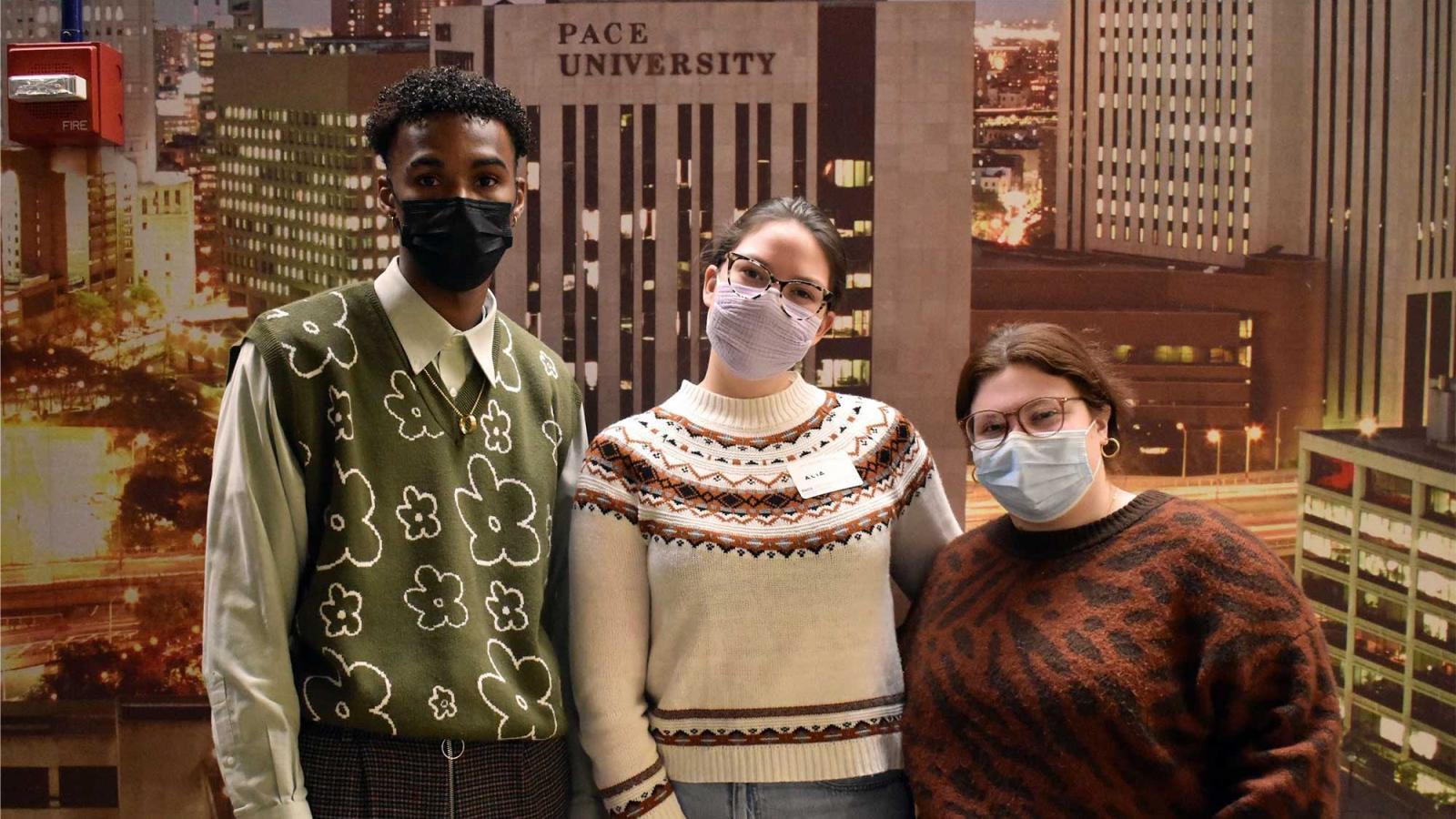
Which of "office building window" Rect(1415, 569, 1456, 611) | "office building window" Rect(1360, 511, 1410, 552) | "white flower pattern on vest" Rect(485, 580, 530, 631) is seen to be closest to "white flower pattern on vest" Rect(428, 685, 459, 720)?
"white flower pattern on vest" Rect(485, 580, 530, 631)

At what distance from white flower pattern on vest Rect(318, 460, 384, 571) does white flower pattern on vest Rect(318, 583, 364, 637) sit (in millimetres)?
40

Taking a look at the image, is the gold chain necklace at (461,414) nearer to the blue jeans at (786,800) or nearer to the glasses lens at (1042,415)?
the blue jeans at (786,800)

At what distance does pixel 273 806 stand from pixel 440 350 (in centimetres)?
69

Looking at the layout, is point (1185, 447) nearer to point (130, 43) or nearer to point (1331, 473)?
point (1331, 473)

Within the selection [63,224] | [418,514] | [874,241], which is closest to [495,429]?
[418,514]

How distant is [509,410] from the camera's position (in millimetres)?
1811

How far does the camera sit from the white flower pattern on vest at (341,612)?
1.61 metres

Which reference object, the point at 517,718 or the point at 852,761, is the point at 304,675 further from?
the point at 852,761

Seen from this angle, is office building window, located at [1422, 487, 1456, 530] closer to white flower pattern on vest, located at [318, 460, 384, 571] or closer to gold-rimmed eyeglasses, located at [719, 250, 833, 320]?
gold-rimmed eyeglasses, located at [719, 250, 833, 320]

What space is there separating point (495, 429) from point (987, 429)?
2.52 ft

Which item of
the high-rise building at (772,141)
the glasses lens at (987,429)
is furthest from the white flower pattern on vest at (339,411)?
the high-rise building at (772,141)

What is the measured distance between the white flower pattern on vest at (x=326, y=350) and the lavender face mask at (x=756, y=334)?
57 centimetres

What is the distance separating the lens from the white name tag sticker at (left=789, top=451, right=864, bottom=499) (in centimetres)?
180

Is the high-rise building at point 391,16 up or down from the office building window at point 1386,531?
up
